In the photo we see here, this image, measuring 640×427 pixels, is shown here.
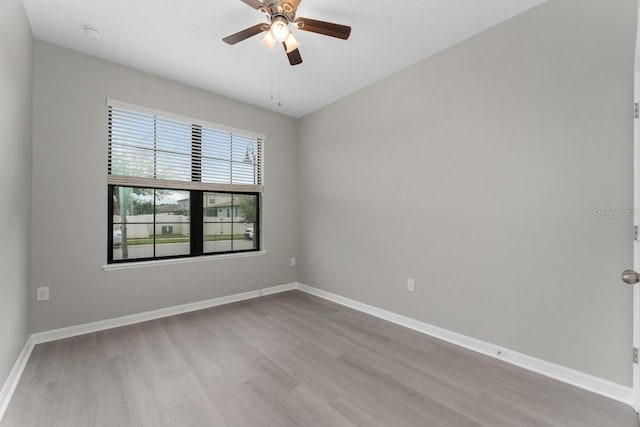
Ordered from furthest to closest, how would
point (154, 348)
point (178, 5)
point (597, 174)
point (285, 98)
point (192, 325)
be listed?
point (285, 98) → point (192, 325) → point (154, 348) → point (178, 5) → point (597, 174)

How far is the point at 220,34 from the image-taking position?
2.49m

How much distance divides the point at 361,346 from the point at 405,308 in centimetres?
75

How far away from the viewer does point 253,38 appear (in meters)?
2.55

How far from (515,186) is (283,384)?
7.73ft

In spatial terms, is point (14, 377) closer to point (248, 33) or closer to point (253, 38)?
point (248, 33)

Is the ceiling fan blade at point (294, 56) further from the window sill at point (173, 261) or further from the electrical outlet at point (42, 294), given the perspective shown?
the electrical outlet at point (42, 294)

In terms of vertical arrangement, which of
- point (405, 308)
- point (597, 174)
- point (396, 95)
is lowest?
point (405, 308)

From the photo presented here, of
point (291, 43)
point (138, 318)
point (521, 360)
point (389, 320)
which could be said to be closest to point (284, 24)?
point (291, 43)

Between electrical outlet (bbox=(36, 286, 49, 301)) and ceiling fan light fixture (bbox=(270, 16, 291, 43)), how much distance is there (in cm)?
304

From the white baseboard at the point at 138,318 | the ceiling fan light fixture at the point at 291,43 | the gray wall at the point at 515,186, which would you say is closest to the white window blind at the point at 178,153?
the white baseboard at the point at 138,318

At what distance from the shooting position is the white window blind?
3.01 meters

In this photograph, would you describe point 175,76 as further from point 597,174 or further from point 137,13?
point 597,174

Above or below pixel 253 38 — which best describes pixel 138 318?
below

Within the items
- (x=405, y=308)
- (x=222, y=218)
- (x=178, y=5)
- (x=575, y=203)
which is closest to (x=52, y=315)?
(x=222, y=218)
